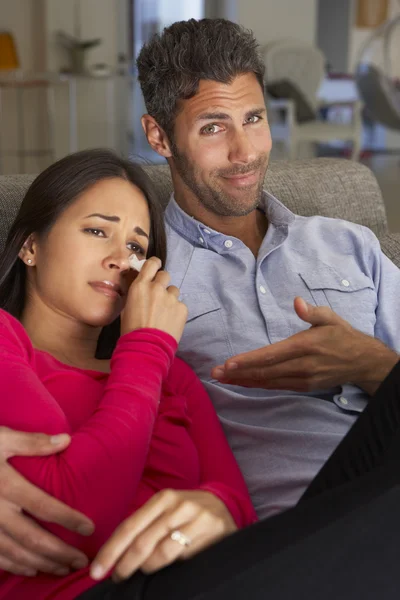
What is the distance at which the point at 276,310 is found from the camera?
1576 mm

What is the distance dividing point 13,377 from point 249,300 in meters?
0.61

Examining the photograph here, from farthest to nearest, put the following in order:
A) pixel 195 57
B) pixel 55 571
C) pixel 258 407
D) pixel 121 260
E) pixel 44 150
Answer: pixel 44 150 < pixel 195 57 < pixel 258 407 < pixel 121 260 < pixel 55 571

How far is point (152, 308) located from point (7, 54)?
6.33 metres

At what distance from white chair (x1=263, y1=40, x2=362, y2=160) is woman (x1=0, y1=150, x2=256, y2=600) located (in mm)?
5545

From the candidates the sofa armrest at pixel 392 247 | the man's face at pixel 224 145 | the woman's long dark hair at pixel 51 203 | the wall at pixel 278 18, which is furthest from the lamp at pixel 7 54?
the woman's long dark hair at pixel 51 203

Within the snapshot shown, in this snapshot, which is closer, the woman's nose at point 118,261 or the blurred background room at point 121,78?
the woman's nose at point 118,261

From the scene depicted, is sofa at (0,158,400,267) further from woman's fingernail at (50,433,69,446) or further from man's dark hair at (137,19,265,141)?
woman's fingernail at (50,433,69,446)

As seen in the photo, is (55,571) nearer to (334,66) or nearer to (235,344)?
(235,344)

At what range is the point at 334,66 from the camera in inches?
470

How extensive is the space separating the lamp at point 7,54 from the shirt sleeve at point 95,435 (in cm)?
630

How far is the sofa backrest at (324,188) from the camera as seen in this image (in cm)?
205

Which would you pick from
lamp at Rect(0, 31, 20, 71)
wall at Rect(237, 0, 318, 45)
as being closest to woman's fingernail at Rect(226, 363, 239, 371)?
lamp at Rect(0, 31, 20, 71)

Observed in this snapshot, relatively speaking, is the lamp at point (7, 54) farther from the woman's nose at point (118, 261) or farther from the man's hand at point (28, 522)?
the man's hand at point (28, 522)

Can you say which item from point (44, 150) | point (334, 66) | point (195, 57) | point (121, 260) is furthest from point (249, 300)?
point (334, 66)
